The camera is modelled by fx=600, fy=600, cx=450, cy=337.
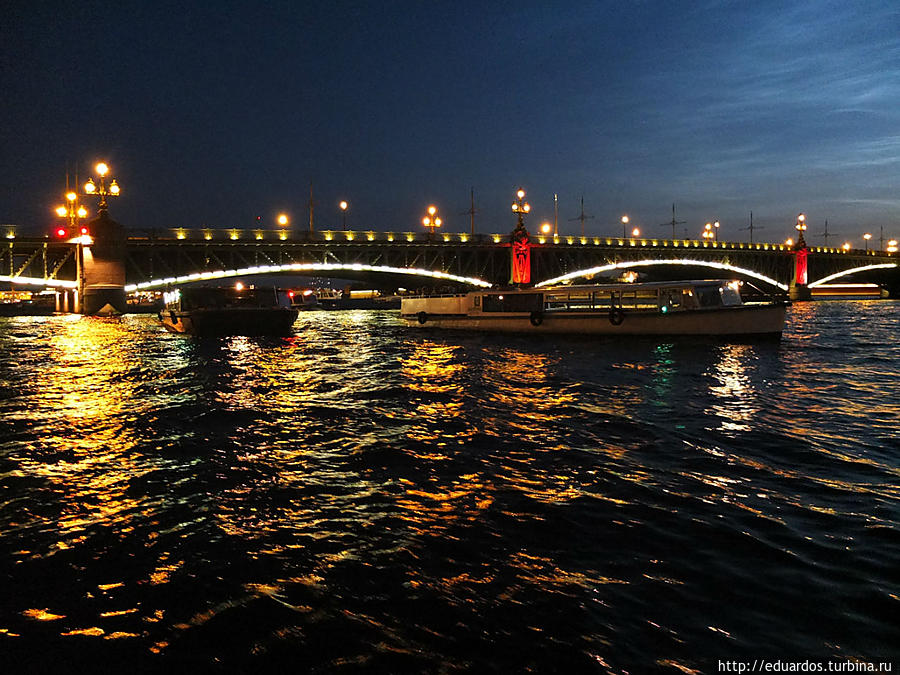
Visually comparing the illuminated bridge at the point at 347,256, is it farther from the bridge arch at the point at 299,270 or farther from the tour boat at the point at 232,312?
the tour boat at the point at 232,312

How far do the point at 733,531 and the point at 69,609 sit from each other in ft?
19.7

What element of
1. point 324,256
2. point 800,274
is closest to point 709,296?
point 324,256

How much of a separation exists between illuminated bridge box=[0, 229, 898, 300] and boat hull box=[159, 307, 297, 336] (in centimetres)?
3453

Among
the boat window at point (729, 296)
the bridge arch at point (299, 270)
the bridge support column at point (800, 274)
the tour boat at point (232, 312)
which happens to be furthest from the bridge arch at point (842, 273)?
the tour boat at point (232, 312)

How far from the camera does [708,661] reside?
12.9 ft

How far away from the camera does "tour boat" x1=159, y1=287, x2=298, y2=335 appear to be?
1540 inches

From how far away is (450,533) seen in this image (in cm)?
615

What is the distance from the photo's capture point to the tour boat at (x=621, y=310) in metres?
30.3

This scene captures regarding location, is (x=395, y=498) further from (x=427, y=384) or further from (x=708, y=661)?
(x=427, y=384)

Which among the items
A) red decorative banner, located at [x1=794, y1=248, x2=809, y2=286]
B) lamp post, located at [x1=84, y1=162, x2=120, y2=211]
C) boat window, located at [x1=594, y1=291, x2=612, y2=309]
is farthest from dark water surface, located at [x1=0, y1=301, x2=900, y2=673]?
red decorative banner, located at [x1=794, y1=248, x2=809, y2=286]

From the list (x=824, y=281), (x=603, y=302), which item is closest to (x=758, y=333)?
(x=603, y=302)

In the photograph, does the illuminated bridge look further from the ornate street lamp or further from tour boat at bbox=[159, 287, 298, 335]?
Result: tour boat at bbox=[159, 287, 298, 335]

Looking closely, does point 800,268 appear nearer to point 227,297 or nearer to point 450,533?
point 227,297

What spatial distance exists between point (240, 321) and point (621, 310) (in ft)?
79.3
